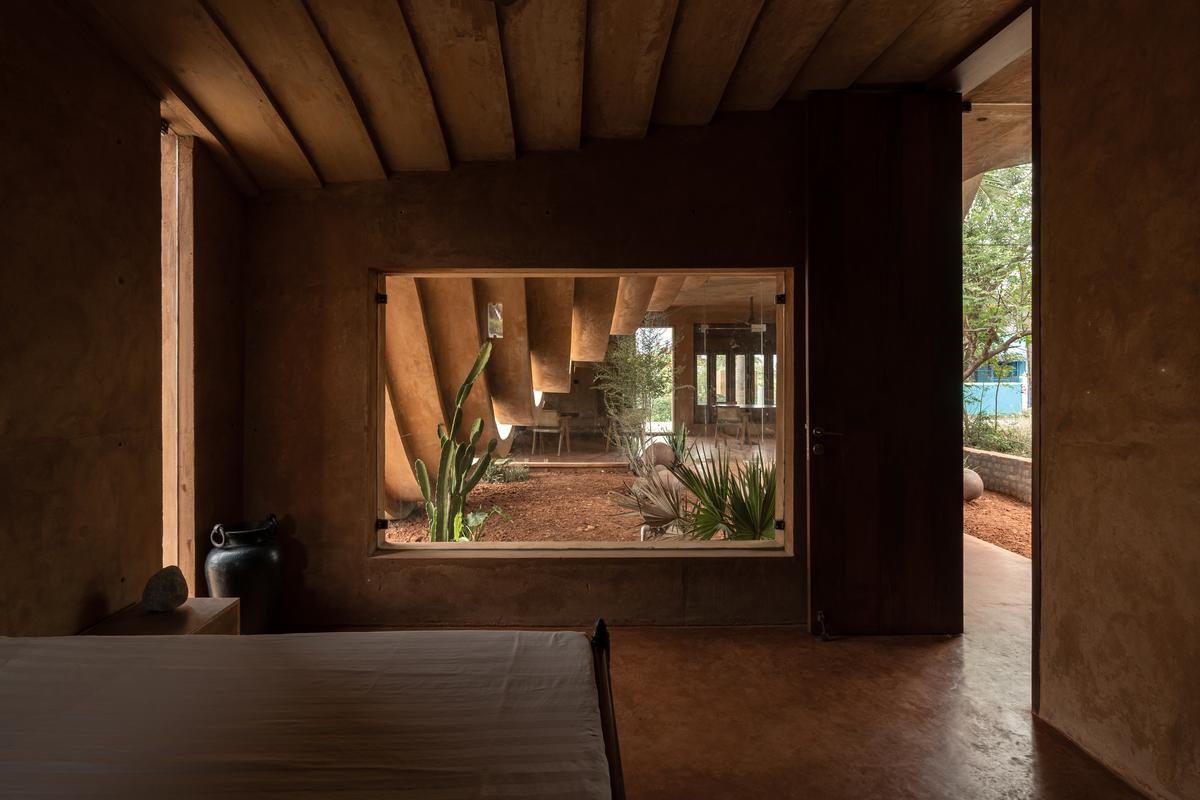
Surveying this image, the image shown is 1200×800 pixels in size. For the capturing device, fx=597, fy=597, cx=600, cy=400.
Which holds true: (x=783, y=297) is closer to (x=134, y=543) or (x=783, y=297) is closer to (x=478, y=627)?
(x=478, y=627)

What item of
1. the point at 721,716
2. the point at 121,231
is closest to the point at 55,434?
the point at 121,231

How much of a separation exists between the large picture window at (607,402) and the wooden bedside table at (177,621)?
3.18 feet

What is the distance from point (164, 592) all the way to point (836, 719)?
8.63ft

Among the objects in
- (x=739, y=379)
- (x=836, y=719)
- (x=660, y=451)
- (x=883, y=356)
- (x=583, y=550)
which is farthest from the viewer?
(x=660, y=451)

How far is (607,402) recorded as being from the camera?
26.1 feet

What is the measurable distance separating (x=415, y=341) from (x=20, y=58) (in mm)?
3366

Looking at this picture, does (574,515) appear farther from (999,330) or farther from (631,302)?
(999,330)

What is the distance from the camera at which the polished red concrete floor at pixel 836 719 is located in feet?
6.40

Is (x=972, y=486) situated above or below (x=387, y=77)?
below

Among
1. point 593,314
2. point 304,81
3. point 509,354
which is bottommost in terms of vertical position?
point 509,354

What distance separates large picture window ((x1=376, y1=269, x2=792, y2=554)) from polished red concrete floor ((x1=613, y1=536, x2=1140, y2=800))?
2.10ft

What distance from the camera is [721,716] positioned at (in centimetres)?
234

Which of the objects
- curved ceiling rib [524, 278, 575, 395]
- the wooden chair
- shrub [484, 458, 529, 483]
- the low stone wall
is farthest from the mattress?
the wooden chair

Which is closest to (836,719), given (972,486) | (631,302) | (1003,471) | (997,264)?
(631,302)
